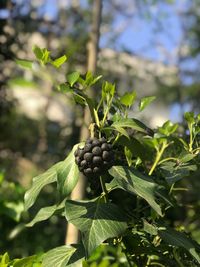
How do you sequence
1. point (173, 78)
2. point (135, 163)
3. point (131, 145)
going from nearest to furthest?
1. point (131, 145)
2. point (135, 163)
3. point (173, 78)

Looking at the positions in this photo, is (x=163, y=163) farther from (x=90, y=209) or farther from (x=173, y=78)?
(x=173, y=78)

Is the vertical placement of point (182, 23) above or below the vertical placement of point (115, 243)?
above

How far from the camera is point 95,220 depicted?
1570 millimetres

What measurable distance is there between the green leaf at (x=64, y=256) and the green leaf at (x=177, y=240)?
0.27 meters

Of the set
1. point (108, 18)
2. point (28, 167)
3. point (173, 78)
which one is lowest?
point (28, 167)

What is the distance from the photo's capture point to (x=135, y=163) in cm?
197

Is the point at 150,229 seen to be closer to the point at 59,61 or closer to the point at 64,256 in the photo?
the point at 64,256

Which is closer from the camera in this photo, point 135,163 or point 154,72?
point 135,163

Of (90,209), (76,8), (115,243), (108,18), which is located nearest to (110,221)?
(90,209)

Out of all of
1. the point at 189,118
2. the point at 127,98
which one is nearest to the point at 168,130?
the point at 189,118

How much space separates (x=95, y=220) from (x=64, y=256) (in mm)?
213

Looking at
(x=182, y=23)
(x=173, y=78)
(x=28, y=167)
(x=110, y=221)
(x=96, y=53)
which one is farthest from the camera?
(x=182, y=23)

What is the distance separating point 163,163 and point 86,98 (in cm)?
52

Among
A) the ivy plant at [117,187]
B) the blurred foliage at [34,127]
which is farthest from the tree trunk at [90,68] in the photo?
the blurred foliage at [34,127]
